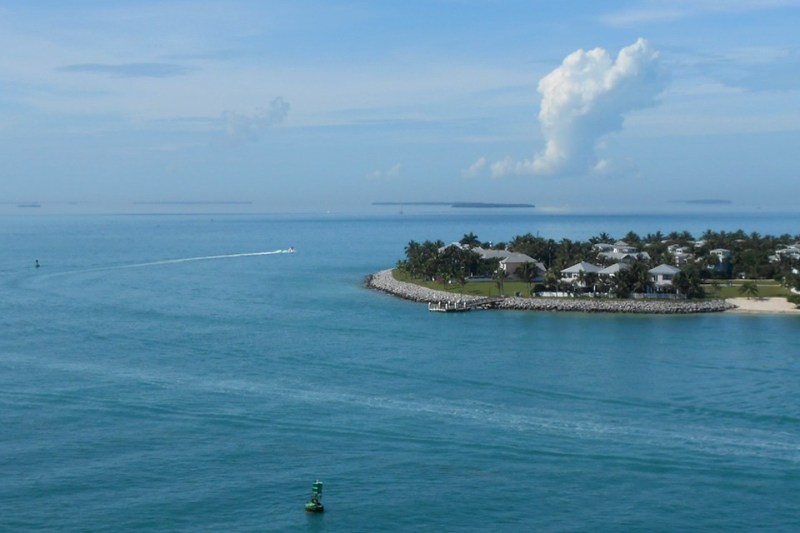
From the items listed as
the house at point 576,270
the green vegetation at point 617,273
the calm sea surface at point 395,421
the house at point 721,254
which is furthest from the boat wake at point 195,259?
the house at point 721,254

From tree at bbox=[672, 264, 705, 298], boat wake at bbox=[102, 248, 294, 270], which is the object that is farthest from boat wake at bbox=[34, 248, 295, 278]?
tree at bbox=[672, 264, 705, 298]

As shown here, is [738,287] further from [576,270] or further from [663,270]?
[576,270]

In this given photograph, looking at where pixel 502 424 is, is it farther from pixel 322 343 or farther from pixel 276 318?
pixel 276 318

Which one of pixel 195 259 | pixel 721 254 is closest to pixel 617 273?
pixel 721 254

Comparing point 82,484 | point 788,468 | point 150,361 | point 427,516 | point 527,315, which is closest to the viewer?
point 427,516

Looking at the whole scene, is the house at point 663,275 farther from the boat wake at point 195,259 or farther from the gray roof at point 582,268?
the boat wake at point 195,259

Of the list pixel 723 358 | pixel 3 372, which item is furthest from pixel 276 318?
pixel 723 358
